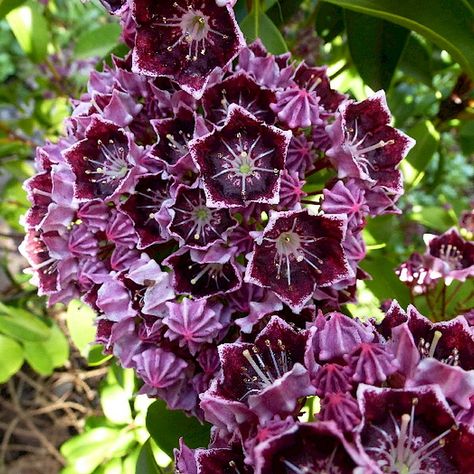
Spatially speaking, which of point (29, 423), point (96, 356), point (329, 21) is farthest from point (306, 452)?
point (29, 423)

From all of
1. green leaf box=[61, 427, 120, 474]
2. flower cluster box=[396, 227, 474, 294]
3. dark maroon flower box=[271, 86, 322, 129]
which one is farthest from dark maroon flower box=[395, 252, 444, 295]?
green leaf box=[61, 427, 120, 474]

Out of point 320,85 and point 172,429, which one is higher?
point 320,85

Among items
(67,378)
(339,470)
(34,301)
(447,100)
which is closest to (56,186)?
(339,470)

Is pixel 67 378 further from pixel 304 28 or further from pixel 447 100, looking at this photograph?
pixel 447 100

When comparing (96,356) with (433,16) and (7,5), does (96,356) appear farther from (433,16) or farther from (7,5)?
(433,16)

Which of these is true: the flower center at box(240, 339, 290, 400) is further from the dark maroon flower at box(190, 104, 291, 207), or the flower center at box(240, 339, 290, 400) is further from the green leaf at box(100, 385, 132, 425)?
the green leaf at box(100, 385, 132, 425)

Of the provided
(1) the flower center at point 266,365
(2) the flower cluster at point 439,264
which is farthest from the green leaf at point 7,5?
(2) the flower cluster at point 439,264
